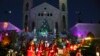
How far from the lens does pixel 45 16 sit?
135 feet

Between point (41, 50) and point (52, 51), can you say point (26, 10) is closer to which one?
point (41, 50)

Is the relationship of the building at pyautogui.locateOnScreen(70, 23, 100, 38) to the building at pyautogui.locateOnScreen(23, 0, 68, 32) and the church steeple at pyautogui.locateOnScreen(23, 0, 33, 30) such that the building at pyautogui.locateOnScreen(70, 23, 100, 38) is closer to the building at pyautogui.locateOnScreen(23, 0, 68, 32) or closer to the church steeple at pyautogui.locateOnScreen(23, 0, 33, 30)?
the building at pyautogui.locateOnScreen(23, 0, 68, 32)

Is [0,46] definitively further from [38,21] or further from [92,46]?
[38,21]

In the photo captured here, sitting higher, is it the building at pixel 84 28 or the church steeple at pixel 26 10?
the church steeple at pixel 26 10

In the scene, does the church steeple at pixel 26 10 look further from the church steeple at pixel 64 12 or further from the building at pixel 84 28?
the building at pixel 84 28

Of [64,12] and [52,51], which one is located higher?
[64,12]

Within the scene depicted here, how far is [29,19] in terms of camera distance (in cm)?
4109

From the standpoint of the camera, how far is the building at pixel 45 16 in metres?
40.8

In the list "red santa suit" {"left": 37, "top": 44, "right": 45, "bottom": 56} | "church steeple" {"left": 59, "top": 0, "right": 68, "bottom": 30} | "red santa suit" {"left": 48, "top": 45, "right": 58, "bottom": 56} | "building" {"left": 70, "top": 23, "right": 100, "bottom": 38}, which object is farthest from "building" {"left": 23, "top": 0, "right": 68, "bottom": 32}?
"red santa suit" {"left": 48, "top": 45, "right": 58, "bottom": 56}

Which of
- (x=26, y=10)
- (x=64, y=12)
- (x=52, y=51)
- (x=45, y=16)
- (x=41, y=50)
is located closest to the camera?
(x=52, y=51)

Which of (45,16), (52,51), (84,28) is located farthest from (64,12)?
(52,51)

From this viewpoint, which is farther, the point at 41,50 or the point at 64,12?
the point at 64,12

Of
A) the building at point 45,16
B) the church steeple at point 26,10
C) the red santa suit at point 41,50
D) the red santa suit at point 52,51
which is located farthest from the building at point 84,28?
the red santa suit at point 52,51

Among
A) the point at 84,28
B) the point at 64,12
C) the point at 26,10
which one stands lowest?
the point at 84,28
